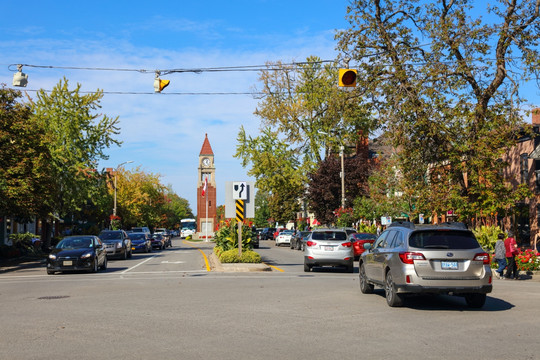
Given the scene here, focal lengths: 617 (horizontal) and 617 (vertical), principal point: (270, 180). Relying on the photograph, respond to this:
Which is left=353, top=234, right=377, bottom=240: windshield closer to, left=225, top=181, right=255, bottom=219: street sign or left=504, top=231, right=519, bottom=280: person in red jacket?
left=225, top=181, right=255, bottom=219: street sign

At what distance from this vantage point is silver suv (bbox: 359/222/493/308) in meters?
11.9

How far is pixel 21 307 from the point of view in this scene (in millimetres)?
13039

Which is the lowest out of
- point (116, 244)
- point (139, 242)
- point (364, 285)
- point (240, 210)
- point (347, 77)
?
point (364, 285)

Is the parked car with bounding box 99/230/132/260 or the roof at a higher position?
the roof

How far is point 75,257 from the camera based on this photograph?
904 inches

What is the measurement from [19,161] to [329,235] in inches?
660

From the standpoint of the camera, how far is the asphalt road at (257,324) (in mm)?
8094

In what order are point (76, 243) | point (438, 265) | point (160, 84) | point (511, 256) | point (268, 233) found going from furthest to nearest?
1. point (268, 233)
2. point (76, 243)
3. point (511, 256)
4. point (160, 84)
5. point (438, 265)

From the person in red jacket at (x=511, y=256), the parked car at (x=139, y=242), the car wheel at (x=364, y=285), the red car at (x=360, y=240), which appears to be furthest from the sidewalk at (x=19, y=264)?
the person in red jacket at (x=511, y=256)

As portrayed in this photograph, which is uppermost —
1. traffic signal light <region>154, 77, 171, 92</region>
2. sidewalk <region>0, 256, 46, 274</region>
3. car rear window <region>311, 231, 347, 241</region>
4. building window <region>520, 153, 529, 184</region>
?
traffic signal light <region>154, 77, 171, 92</region>

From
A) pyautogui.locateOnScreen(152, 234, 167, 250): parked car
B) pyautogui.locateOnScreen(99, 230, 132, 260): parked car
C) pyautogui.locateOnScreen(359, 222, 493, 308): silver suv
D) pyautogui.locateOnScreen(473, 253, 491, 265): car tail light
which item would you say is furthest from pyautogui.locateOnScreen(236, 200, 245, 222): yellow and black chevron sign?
pyautogui.locateOnScreen(152, 234, 167, 250): parked car

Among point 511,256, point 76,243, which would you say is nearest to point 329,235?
point 511,256

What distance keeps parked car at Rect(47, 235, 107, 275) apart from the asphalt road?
565cm

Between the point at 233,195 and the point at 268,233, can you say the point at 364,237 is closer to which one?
the point at 233,195
